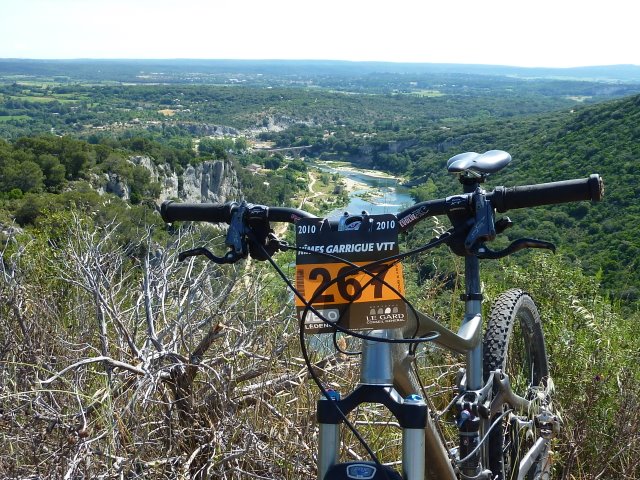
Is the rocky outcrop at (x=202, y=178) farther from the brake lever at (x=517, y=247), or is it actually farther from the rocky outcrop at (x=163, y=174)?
the brake lever at (x=517, y=247)

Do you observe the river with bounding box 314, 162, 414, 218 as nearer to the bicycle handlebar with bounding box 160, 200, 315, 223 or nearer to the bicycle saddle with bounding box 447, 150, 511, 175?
the bicycle handlebar with bounding box 160, 200, 315, 223

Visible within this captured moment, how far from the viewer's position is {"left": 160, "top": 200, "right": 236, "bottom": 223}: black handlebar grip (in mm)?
2010

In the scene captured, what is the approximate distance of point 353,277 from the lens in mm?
1692

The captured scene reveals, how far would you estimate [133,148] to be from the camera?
2975cm

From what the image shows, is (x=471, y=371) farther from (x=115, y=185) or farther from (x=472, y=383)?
(x=115, y=185)

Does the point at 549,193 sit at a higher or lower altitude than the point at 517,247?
higher

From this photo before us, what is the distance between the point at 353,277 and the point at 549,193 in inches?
23.2

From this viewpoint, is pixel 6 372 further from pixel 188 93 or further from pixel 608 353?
pixel 188 93

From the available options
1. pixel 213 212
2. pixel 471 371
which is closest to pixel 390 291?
pixel 213 212

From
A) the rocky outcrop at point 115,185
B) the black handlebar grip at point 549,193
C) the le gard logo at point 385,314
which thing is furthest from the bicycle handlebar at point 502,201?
the rocky outcrop at point 115,185

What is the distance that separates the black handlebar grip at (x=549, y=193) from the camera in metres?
1.80

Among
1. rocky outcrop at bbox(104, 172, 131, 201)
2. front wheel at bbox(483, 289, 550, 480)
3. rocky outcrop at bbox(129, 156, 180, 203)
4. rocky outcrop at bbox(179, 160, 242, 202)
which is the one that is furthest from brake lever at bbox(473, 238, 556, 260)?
rocky outcrop at bbox(129, 156, 180, 203)

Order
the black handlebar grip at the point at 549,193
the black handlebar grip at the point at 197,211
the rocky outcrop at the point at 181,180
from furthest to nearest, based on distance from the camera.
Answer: the rocky outcrop at the point at 181,180, the black handlebar grip at the point at 197,211, the black handlebar grip at the point at 549,193

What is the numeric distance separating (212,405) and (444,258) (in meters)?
2.01
